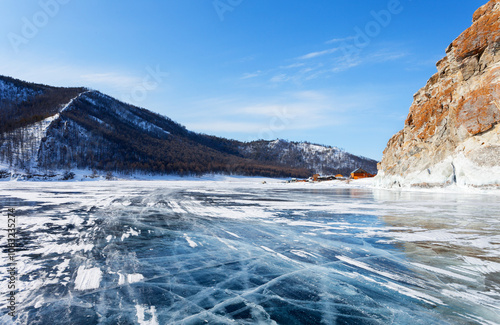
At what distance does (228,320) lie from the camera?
3.32 meters

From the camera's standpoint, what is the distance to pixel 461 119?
29234 mm

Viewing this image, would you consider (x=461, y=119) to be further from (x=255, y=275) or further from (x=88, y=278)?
(x=88, y=278)

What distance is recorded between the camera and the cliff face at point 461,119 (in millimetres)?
25875

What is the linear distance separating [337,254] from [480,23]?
35951 mm

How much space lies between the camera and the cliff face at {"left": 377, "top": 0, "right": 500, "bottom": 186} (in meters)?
25.9

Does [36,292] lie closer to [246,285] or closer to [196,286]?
[196,286]
